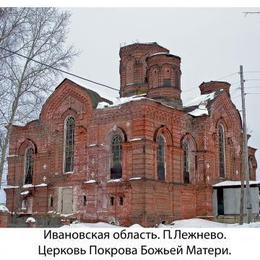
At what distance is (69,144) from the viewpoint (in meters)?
27.1

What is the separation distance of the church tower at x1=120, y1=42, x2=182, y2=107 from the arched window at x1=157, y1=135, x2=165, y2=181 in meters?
4.28

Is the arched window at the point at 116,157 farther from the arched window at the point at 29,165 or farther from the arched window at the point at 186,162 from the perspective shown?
the arched window at the point at 29,165

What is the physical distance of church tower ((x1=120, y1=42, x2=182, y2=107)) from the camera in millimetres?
29172

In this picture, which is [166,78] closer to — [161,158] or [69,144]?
[161,158]

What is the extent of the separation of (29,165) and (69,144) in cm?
350

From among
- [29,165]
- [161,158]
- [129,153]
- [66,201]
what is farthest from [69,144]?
[161,158]

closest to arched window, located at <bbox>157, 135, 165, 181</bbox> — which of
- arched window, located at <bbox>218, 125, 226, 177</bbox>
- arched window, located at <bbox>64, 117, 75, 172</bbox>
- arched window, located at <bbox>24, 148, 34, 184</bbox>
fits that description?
arched window, located at <bbox>64, 117, 75, 172</bbox>

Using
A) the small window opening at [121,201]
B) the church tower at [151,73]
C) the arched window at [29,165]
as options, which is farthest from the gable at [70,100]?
the small window opening at [121,201]

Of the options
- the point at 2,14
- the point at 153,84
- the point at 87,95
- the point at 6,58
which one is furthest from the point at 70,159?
the point at 2,14

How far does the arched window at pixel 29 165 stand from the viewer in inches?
1120
